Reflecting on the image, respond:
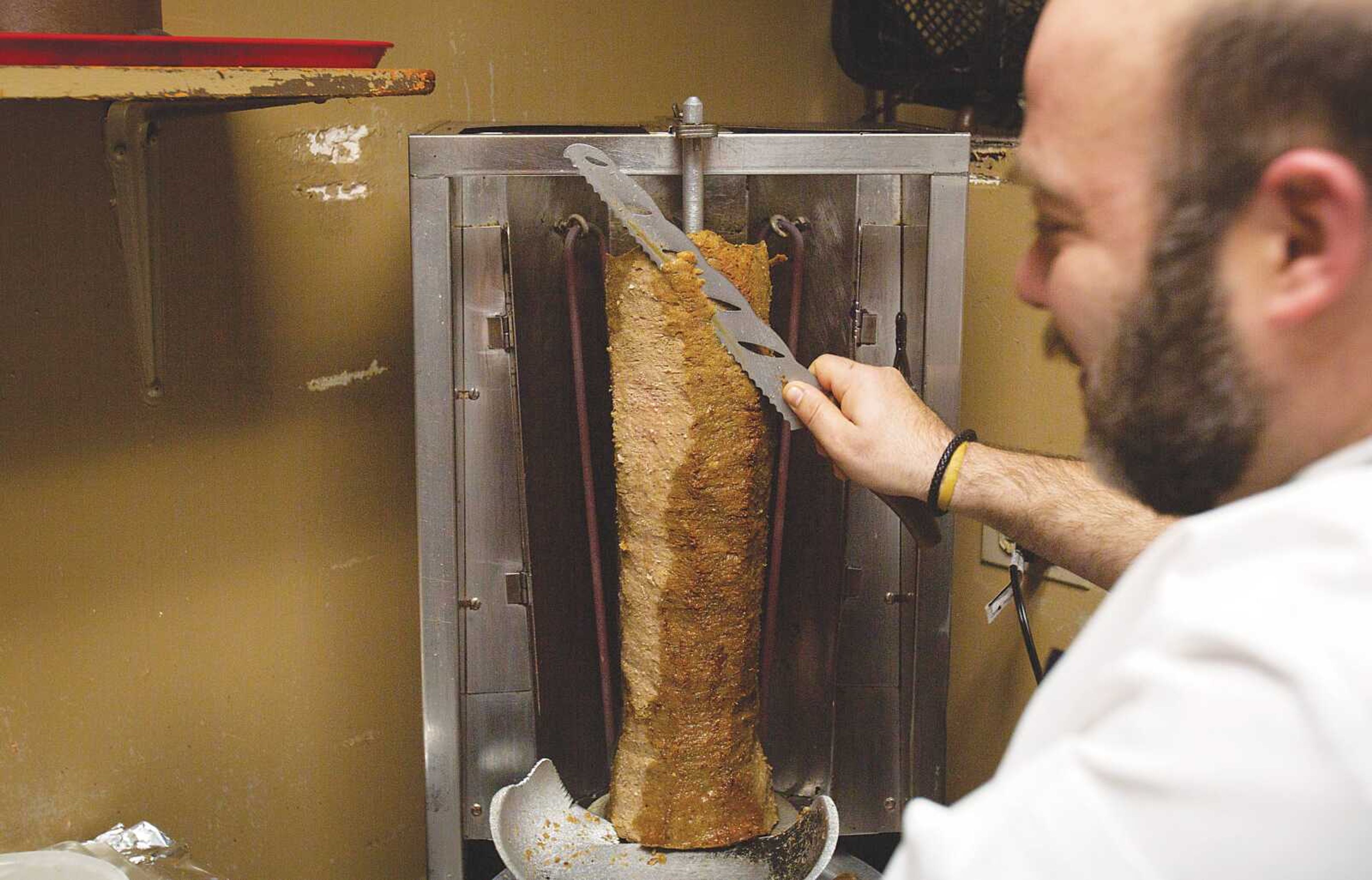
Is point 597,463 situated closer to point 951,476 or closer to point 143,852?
point 951,476

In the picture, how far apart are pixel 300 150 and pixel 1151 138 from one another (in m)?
1.08

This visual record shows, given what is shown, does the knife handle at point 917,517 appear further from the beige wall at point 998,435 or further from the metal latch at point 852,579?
the beige wall at point 998,435

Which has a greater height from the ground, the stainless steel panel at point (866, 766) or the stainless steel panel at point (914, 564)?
the stainless steel panel at point (914, 564)

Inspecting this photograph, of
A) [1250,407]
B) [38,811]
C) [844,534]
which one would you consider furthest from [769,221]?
[38,811]

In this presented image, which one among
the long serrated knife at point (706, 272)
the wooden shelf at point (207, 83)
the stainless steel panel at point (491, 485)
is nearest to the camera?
the wooden shelf at point (207, 83)

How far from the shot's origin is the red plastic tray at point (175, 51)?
90 centimetres

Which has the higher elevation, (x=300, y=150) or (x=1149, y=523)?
(x=300, y=150)

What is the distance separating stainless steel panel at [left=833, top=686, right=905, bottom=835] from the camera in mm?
1299

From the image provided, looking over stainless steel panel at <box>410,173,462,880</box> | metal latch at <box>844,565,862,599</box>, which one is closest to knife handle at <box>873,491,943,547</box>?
metal latch at <box>844,565,862,599</box>

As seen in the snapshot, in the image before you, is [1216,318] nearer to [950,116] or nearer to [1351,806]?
[1351,806]

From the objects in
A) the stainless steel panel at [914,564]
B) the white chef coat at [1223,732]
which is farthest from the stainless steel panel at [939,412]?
the white chef coat at [1223,732]

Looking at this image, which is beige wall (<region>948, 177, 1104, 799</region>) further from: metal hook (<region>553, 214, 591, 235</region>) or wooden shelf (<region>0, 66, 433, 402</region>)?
wooden shelf (<region>0, 66, 433, 402</region>)

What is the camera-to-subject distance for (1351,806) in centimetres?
49

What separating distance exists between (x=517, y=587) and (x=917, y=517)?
0.41 meters
